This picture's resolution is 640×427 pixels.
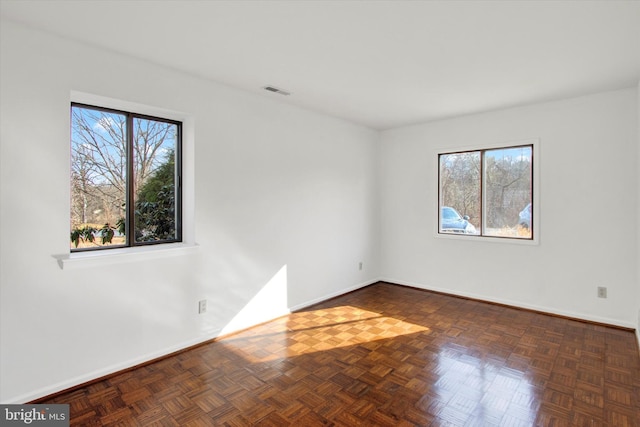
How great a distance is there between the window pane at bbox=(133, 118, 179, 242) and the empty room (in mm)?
18

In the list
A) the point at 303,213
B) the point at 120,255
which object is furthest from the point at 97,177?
the point at 303,213

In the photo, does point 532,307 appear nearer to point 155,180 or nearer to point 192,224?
point 192,224

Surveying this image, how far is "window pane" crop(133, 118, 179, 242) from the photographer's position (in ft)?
9.39

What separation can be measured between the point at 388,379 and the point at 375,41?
240cm

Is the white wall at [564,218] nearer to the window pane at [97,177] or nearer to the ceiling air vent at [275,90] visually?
the ceiling air vent at [275,90]

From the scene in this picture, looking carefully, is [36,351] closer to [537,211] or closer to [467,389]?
[467,389]

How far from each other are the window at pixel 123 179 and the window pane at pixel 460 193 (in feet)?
11.3

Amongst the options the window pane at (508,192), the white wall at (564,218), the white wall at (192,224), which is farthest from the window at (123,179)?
the window pane at (508,192)

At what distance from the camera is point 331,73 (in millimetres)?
2982

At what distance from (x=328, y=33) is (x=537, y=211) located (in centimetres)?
316

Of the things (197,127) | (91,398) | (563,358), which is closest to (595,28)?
(563,358)

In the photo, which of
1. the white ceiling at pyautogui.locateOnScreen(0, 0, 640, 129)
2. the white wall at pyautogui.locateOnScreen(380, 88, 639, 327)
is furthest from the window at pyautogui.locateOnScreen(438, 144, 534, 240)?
the white ceiling at pyautogui.locateOnScreen(0, 0, 640, 129)

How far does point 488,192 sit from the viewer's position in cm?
436

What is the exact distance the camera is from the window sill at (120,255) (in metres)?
2.33
